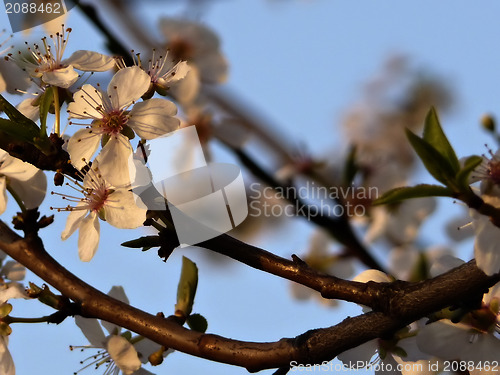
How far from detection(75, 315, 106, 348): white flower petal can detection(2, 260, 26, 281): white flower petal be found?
0.17m

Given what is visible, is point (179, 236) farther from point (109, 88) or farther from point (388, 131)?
point (388, 131)

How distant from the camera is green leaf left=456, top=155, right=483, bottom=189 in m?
1.04

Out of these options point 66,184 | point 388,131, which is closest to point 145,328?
point 66,184

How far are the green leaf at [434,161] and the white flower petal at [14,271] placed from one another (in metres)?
0.94

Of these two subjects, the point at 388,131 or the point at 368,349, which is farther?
the point at 388,131

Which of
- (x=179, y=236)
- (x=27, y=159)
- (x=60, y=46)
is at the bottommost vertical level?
(x=179, y=236)

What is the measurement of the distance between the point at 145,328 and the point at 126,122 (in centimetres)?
38

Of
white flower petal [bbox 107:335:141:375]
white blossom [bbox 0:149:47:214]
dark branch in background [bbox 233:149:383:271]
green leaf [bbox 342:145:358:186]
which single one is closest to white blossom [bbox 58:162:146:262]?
white blossom [bbox 0:149:47:214]

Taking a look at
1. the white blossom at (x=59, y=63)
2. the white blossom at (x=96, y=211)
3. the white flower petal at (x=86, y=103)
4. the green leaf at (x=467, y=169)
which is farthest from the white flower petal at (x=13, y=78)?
the green leaf at (x=467, y=169)

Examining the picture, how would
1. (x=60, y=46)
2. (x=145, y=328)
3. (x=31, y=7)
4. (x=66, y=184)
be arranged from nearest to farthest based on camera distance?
(x=145, y=328) → (x=66, y=184) → (x=60, y=46) → (x=31, y=7)

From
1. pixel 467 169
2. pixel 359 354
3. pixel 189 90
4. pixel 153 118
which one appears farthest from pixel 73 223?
pixel 189 90

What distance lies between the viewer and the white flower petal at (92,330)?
1478mm

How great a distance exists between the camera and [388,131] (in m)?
3.97

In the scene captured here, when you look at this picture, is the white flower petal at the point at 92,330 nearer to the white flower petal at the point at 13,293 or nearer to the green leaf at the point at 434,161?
the white flower petal at the point at 13,293
